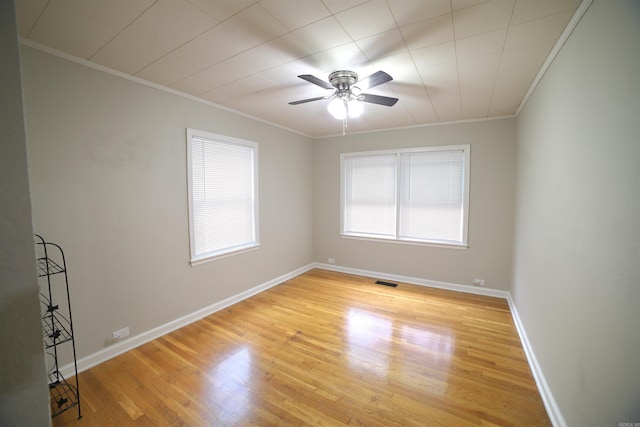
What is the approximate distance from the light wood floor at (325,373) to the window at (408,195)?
4.28 feet

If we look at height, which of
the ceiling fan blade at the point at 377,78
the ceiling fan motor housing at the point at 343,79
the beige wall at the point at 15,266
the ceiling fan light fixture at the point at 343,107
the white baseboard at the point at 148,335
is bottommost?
the white baseboard at the point at 148,335

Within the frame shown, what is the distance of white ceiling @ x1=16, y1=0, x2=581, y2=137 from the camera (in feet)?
4.97

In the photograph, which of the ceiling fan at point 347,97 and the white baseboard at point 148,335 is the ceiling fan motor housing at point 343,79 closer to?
the ceiling fan at point 347,97

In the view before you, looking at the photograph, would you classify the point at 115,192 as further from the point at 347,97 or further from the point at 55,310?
A: the point at 347,97

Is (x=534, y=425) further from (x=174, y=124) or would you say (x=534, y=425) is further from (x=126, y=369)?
(x=174, y=124)

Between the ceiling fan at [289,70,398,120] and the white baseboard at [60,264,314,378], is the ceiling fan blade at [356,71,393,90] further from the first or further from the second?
the white baseboard at [60,264,314,378]

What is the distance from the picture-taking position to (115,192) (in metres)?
2.39

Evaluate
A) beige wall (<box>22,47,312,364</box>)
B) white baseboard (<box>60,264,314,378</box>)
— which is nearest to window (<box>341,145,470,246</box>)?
white baseboard (<box>60,264,314,378</box>)

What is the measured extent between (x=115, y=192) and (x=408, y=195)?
395 cm

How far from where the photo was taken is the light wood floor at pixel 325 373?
70.1 inches

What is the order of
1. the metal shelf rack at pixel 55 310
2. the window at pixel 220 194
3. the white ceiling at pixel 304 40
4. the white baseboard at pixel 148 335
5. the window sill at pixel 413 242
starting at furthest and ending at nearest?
the window sill at pixel 413 242, the window at pixel 220 194, the white baseboard at pixel 148 335, the metal shelf rack at pixel 55 310, the white ceiling at pixel 304 40

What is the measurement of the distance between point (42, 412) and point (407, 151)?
4.52m

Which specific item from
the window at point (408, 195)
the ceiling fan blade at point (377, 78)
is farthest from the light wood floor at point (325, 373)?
the ceiling fan blade at point (377, 78)

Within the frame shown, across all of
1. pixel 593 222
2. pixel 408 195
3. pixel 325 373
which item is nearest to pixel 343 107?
pixel 593 222
